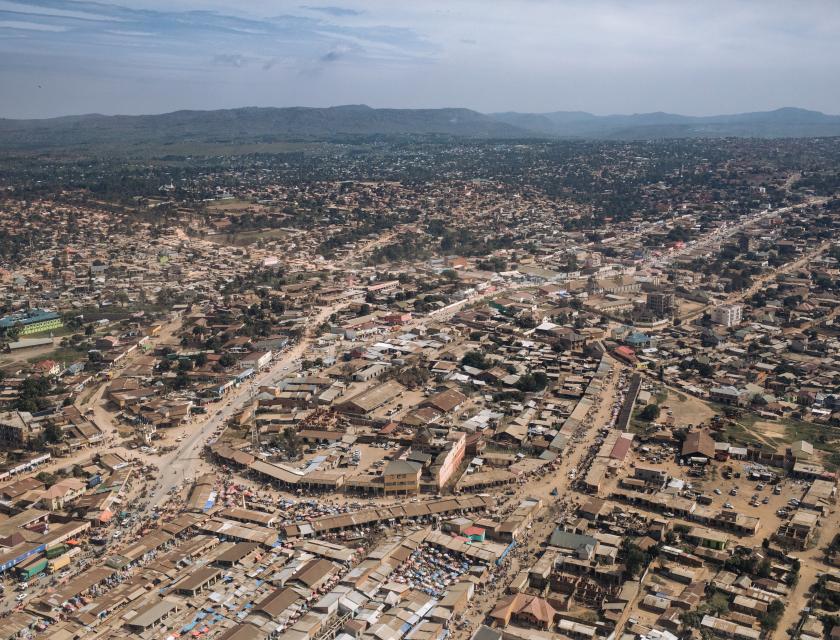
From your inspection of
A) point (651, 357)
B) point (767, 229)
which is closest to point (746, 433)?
point (651, 357)

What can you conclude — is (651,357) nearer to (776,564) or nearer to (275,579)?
(776,564)

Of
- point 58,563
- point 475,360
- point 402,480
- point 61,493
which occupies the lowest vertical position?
point 58,563

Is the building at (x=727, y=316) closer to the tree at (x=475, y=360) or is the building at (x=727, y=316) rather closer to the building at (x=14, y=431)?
the tree at (x=475, y=360)

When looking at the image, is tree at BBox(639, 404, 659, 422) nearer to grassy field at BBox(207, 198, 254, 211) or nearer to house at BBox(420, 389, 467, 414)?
house at BBox(420, 389, 467, 414)

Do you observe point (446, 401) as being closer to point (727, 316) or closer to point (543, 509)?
point (543, 509)

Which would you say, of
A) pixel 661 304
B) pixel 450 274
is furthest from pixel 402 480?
pixel 450 274

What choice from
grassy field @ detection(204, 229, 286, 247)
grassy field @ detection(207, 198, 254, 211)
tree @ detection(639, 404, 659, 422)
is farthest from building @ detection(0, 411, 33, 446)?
grassy field @ detection(207, 198, 254, 211)
